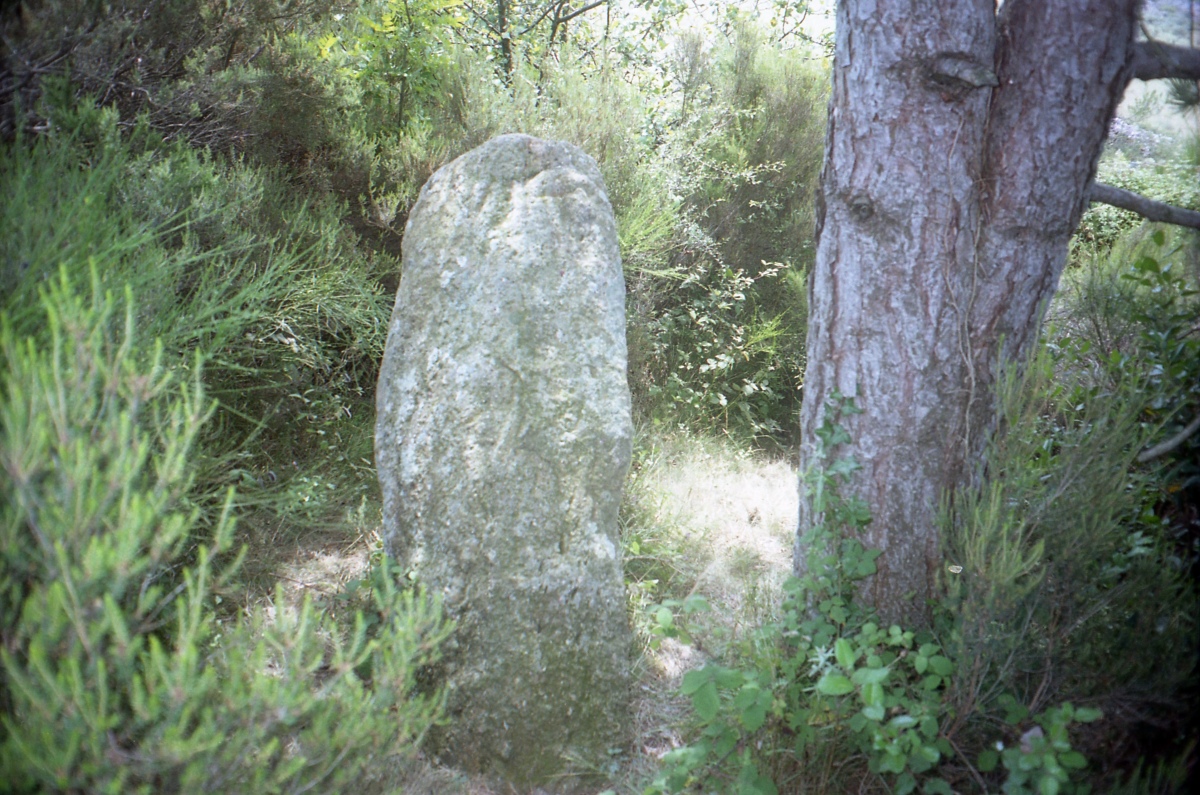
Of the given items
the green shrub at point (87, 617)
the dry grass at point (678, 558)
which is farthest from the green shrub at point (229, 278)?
the green shrub at point (87, 617)

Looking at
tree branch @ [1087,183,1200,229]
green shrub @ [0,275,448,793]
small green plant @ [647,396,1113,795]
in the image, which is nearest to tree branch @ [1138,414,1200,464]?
tree branch @ [1087,183,1200,229]

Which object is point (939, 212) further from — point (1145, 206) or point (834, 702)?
point (834, 702)

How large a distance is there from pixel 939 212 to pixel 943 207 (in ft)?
0.06

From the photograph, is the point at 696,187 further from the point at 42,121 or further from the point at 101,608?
the point at 101,608

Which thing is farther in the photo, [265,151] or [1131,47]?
[265,151]

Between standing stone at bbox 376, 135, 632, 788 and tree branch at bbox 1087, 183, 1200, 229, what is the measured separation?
1.57 m

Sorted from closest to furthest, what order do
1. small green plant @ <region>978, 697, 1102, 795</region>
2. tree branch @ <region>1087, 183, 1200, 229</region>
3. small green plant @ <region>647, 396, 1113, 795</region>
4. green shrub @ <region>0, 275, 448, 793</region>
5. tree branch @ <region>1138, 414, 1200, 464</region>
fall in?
green shrub @ <region>0, 275, 448, 793</region>, small green plant @ <region>978, 697, 1102, 795</region>, small green plant @ <region>647, 396, 1113, 795</region>, tree branch @ <region>1138, 414, 1200, 464</region>, tree branch @ <region>1087, 183, 1200, 229</region>

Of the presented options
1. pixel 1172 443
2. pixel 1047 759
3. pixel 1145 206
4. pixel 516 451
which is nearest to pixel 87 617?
pixel 516 451

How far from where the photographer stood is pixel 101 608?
44.6 inches

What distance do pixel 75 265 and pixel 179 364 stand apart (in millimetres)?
723

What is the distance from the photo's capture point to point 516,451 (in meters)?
2.27

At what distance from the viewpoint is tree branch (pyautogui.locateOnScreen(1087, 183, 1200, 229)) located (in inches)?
85.4

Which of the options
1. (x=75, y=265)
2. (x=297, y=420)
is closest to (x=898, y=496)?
(x=75, y=265)

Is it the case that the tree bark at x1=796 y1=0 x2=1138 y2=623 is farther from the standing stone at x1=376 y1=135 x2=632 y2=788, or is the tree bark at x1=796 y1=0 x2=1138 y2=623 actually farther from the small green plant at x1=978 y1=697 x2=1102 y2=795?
the standing stone at x1=376 y1=135 x2=632 y2=788
